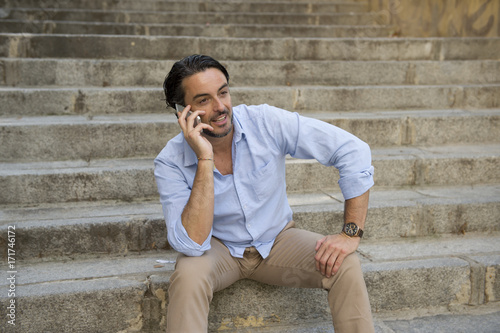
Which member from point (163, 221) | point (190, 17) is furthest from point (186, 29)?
point (163, 221)

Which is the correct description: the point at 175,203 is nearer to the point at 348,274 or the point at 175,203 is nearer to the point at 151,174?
the point at 348,274

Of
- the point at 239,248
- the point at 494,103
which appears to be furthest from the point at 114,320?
the point at 494,103

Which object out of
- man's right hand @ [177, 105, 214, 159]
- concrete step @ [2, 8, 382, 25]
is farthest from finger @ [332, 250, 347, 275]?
concrete step @ [2, 8, 382, 25]

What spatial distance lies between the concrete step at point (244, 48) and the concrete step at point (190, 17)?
4.09ft

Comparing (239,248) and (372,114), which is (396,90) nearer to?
(372,114)

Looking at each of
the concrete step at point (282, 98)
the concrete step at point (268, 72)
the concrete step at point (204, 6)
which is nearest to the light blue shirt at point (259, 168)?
the concrete step at point (282, 98)

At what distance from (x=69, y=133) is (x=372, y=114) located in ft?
8.33

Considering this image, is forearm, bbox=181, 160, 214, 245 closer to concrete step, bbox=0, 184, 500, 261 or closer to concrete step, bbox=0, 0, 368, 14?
concrete step, bbox=0, 184, 500, 261

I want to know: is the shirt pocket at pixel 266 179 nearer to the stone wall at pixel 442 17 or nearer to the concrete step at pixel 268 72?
the concrete step at pixel 268 72

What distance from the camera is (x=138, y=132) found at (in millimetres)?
3676

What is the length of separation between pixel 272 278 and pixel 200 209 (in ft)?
1.86

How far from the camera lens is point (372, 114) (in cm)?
437

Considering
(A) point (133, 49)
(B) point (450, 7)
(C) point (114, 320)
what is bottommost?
(C) point (114, 320)

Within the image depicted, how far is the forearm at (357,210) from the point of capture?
7.66ft
